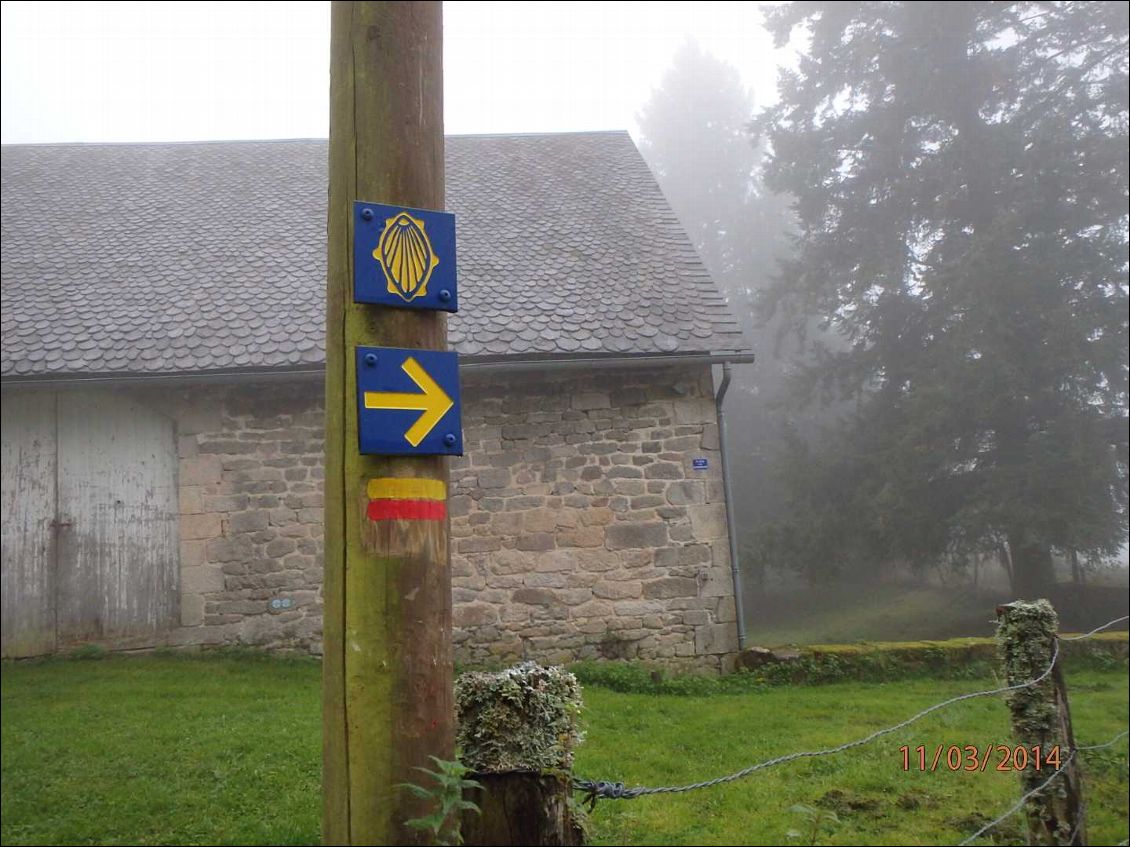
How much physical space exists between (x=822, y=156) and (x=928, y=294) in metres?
3.41

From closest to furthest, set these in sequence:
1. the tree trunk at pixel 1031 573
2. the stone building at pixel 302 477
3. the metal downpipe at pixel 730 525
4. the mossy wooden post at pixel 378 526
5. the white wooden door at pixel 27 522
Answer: the mossy wooden post at pixel 378 526 → the white wooden door at pixel 27 522 → the stone building at pixel 302 477 → the metal downpipe at pixel 730 525 → the tree trunk at pixel 1031 573

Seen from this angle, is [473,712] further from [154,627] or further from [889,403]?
[889,403]

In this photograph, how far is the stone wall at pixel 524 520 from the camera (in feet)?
25.6

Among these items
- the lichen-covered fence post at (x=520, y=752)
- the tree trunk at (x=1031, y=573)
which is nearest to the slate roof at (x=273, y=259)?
the lichen-covered fence post at (x=520, y=752)

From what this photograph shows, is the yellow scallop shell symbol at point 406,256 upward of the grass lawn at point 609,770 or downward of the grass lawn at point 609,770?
upward

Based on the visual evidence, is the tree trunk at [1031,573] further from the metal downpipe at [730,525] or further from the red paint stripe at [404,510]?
the red paint stripe at [404,510]

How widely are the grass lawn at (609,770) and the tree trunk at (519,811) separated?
79.8 inches

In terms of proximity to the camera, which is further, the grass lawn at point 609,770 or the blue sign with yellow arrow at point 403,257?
the grass lawn at point 609,770

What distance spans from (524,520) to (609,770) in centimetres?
385

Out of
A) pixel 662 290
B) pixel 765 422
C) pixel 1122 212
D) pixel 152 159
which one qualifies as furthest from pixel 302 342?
pixel 765 422

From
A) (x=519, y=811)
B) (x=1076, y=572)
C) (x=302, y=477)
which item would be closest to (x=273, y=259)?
(x=302, y=477)

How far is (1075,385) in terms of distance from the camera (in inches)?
508
